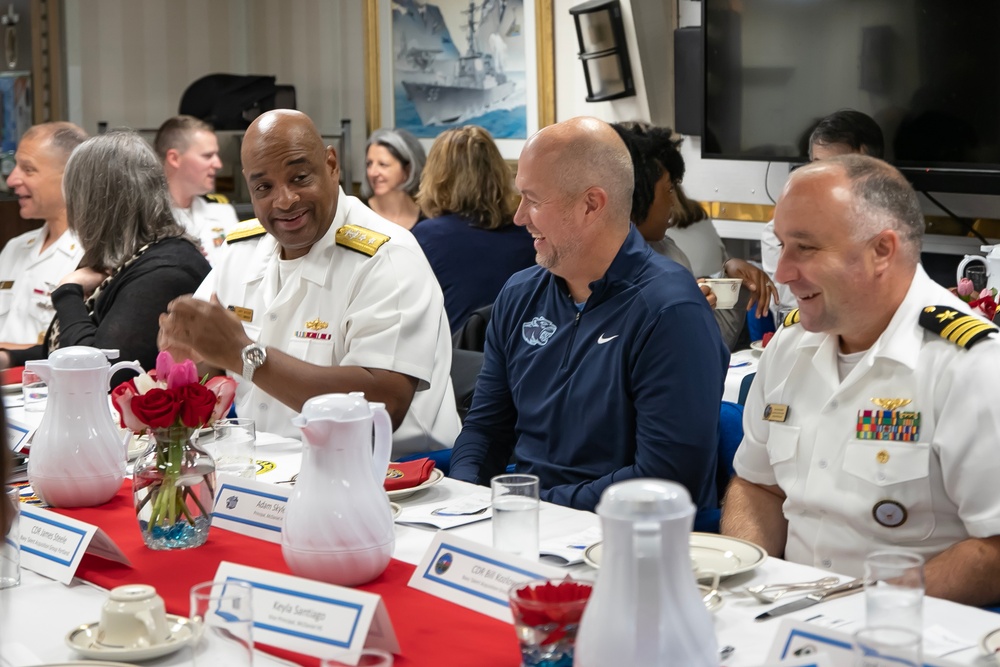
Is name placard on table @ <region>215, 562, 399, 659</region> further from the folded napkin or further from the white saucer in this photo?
the folded napkin

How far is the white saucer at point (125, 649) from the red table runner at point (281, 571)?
100mm

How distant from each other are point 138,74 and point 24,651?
7308mm

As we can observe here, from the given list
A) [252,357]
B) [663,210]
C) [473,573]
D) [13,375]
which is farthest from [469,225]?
[473,573]

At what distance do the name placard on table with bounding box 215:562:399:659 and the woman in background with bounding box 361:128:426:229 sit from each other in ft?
17.2

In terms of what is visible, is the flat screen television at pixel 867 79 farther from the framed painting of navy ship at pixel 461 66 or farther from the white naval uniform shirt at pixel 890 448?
the white naval uniform shirt at pixel 890 448

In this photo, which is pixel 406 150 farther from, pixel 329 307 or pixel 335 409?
pixel 335 409

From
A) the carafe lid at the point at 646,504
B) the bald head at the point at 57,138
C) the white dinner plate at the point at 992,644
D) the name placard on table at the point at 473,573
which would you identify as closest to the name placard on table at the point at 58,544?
the name placard on table at the point at 473,573

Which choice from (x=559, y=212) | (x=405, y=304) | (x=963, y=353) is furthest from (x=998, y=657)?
(x=405, y=304)

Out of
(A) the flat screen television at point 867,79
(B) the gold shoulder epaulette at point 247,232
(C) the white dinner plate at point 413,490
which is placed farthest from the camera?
(A) the flat screen television at point 867,79

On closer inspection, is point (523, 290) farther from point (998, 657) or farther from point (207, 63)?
point (207, 63)

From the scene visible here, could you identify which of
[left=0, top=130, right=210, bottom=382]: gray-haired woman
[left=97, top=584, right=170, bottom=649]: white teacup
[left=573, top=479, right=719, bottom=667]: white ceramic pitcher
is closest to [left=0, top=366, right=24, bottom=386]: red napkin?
[left=0, top=130, right=210, bottom=382]: gray-haired woman

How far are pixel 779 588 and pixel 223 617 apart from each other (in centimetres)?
77

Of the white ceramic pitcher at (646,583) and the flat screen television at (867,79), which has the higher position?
the flat screen television at (867,79)

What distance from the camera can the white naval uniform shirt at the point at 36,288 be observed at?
4.76 meters
